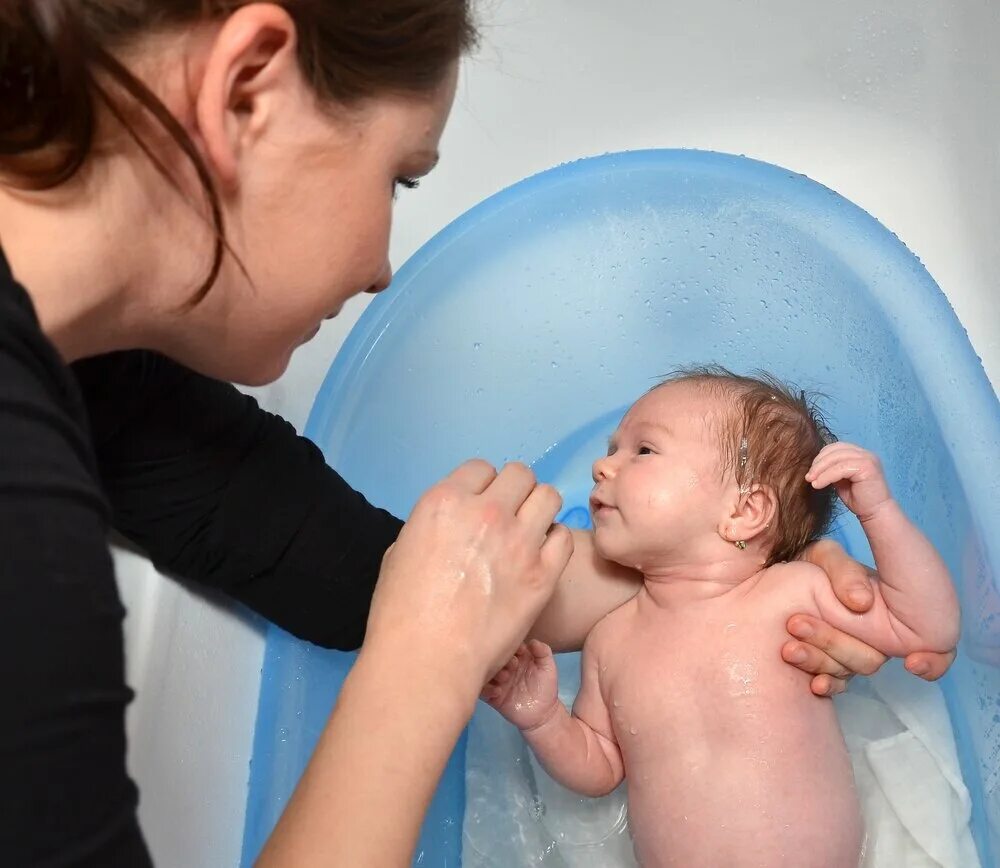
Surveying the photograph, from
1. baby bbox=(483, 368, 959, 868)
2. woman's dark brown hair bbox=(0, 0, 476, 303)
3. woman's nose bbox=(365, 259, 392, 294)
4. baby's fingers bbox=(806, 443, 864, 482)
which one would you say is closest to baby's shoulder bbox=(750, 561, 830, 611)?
baby bbox=(483, 368, 959, 868)

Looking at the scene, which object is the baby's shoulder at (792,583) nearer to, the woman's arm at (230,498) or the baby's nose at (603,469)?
the baby's nose at (603,469)

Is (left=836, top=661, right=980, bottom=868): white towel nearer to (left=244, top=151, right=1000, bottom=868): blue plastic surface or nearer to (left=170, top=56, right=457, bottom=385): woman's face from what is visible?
(left=244, top=151, right=1000, bottom=868): blue plastic surface

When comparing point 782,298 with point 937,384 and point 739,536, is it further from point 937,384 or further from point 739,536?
point 739,536

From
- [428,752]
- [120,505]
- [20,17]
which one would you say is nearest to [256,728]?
[120,505]

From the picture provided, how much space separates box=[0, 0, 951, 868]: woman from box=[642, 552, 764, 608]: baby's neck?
Answer: 131mm

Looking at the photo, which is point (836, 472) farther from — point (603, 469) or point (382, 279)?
point (382, 279)

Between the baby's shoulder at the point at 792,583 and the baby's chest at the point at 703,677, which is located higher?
the baby's shoulder at the point at 792,583

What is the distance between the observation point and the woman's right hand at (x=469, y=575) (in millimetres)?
722

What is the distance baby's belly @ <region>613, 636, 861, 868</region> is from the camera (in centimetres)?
92

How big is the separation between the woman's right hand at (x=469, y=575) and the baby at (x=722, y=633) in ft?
0.71

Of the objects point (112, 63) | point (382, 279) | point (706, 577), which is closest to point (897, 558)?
point (706, 577)

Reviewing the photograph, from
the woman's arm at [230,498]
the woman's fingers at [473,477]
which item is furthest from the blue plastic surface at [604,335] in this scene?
the woman's fingers at [473,477]

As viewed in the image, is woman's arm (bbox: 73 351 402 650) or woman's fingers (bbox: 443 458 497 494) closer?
woman's fingers (bbox: 443 458 497 494)

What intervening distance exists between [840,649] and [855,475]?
17 centimetres
